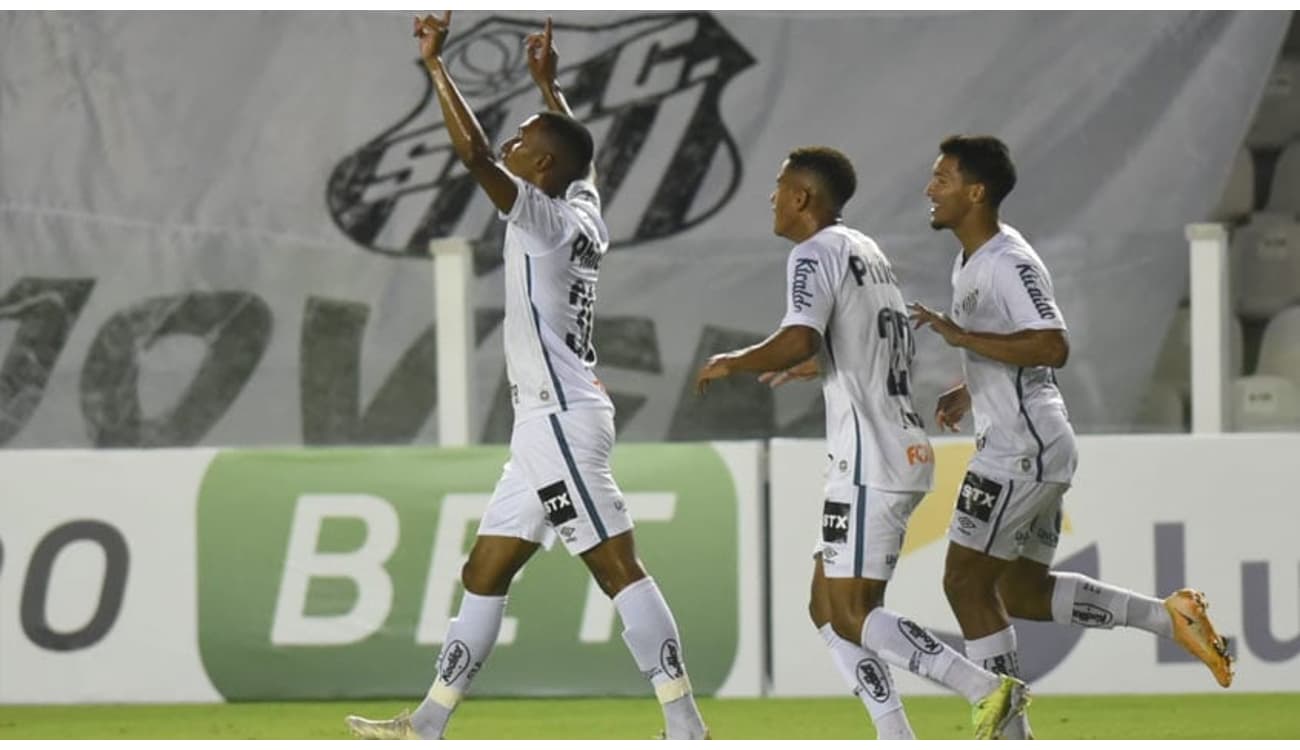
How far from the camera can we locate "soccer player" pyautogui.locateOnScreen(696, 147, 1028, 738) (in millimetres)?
6930

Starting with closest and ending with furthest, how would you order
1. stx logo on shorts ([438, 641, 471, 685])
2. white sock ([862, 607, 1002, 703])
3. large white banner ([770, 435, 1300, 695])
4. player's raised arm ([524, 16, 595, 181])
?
white sock ([862, 607, 1002, 703]) → stx logo on shorts ([438, 641, 471, 685]) → player's raised arm ([524, 16, 595, 181]) → large white banner ([770, 435, 1300, 695])

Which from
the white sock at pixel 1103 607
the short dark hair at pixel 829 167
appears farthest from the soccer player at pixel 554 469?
the white sock at pixel 1103 607

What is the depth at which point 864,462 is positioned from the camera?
7.06 metres

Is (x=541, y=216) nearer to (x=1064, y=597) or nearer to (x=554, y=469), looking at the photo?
(x=554, y=469)

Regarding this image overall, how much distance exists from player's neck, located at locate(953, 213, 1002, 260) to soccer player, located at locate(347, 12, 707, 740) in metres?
1.21

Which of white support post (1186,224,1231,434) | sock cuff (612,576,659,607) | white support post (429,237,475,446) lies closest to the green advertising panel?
white support post (429,237,475,446)

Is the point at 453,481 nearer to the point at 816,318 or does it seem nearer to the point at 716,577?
the point at 716,577

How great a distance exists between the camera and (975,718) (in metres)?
6.96

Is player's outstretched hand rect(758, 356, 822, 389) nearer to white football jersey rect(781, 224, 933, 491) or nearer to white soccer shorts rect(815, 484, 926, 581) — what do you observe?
white football jersey rect(781, 224, 933, 491)

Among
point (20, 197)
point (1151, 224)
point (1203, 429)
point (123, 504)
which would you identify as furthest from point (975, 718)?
point (20, 197)

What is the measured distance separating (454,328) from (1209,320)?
11.8 feet

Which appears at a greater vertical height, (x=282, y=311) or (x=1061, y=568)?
(x=282, y=311)
